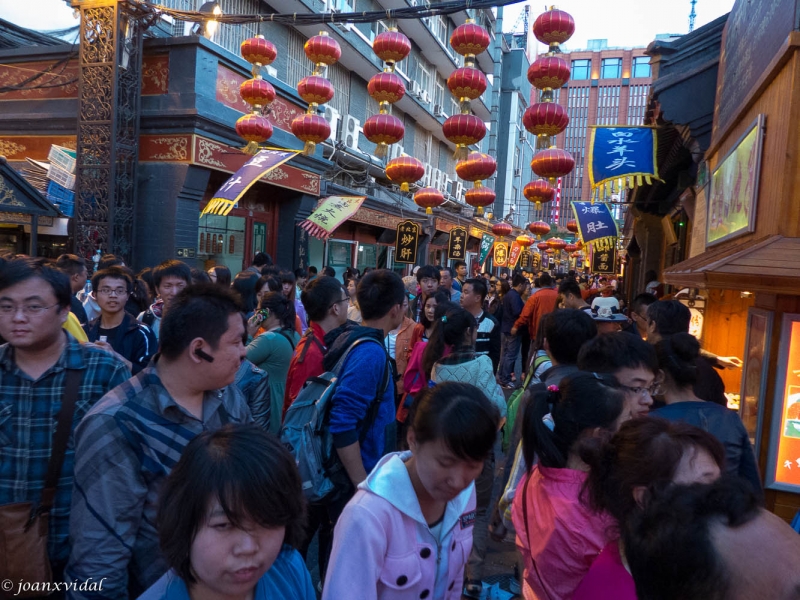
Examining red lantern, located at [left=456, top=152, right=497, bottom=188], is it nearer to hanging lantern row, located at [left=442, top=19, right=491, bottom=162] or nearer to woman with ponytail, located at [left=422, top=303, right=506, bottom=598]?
hanging lantern row, located at [left=442, top=19, right=491, bottom=162]

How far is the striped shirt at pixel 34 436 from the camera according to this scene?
2.15 meters

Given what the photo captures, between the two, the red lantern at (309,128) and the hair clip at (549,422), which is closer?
the hair clip at (549,422)

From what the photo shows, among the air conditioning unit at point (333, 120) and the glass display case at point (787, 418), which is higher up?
the air conditioning unit at point (333, 120)

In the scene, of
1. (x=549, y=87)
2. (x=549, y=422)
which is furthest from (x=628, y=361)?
(x=549, y=87)

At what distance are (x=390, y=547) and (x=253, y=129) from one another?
9103mm

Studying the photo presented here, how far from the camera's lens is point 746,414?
476cm

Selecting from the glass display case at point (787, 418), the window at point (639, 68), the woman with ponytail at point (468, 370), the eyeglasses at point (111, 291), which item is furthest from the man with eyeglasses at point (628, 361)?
the window at point (639, 68)

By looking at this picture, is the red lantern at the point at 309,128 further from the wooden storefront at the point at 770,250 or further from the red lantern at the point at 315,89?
the wooden storefront at the point at 770,250

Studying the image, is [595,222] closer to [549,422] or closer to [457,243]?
[457,243]

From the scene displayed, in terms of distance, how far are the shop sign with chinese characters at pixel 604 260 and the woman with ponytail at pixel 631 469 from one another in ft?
46.2

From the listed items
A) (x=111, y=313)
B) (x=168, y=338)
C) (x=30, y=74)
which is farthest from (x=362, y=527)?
(x=30, y=74)

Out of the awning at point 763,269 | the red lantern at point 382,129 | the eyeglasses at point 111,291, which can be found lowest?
the eyeglasses at point 111,291

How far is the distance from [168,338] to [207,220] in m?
10.6

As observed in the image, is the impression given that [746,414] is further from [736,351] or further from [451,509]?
[451,509]
